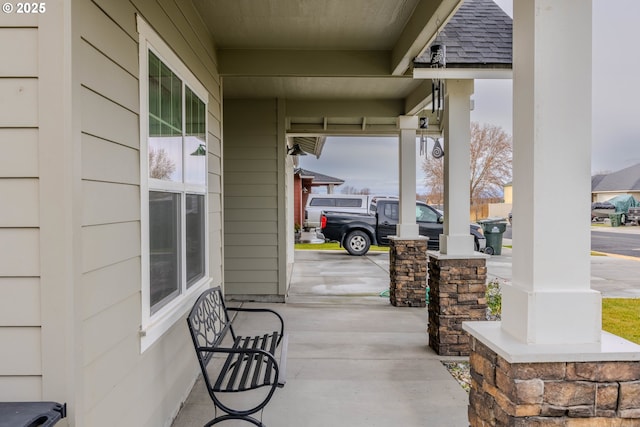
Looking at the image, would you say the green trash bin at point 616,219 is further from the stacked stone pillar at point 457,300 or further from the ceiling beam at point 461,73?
the stacked stone pillar at point 457,300

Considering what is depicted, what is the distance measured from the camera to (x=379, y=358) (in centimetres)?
378

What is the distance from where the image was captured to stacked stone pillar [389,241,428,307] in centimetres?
576

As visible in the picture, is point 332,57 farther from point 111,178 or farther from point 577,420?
point 577,420

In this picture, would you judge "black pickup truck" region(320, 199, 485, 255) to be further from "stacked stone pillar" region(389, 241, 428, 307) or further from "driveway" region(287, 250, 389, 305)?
"stacked stone pillar" region(389, 241, 428, 307)

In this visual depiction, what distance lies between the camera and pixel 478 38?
13.5 ft

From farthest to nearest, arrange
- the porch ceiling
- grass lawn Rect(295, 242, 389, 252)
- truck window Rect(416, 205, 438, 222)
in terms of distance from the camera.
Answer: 1. grass lawn Rect(295, 242, 389, 252)
2. truck window Rect(416, 205, 438, 222)
3. the porch ceiling

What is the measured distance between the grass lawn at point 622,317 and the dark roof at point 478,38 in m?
3.32

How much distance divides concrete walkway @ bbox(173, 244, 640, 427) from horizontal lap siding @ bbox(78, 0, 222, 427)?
83 cm

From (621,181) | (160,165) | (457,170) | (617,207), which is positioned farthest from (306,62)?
(621,181)

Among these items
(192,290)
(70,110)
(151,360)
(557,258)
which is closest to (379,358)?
(192,290)

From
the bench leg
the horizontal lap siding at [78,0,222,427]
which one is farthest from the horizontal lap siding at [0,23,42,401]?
the bench leg

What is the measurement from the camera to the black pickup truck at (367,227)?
1181 cm

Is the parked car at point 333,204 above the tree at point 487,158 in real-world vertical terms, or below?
below

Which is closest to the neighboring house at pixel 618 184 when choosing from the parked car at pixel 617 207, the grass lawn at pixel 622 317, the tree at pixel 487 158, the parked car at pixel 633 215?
the parked car at pixel 617 207
